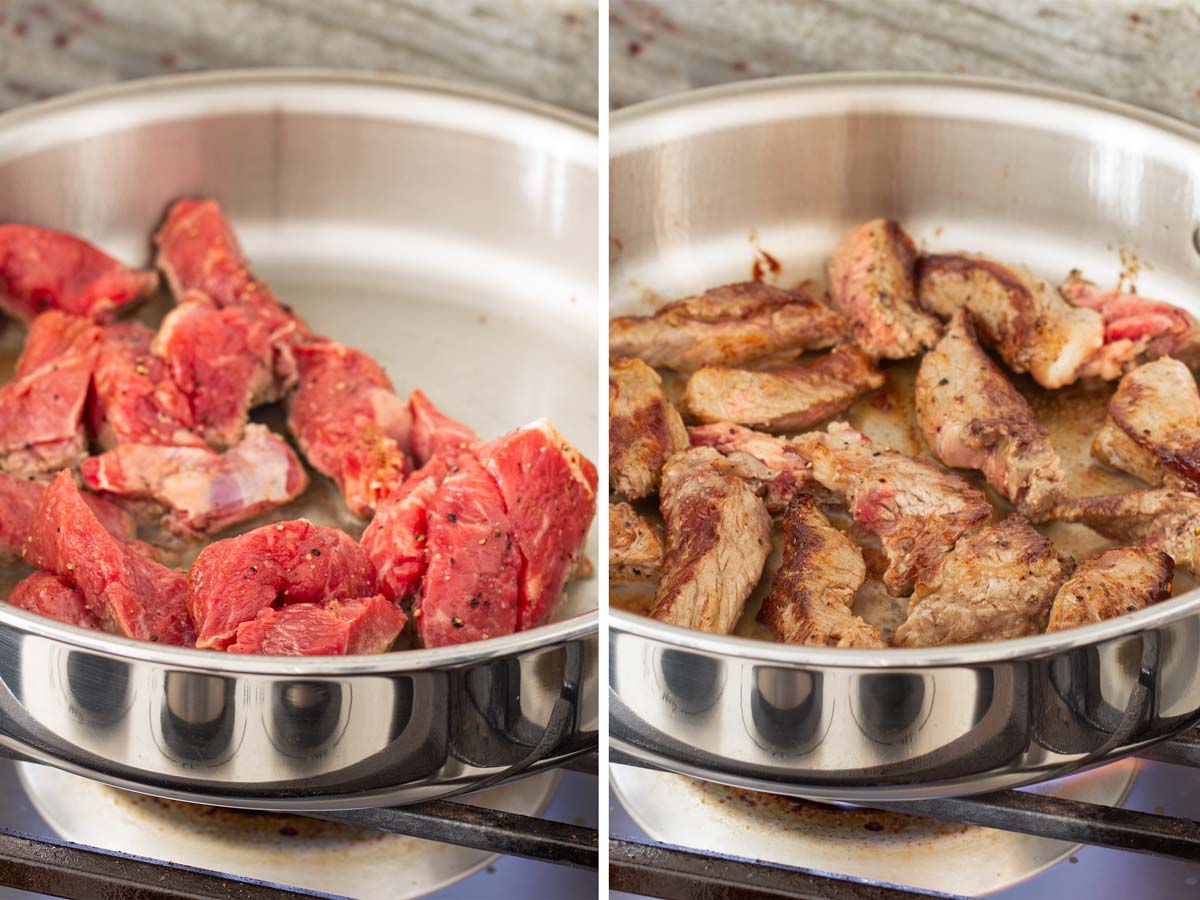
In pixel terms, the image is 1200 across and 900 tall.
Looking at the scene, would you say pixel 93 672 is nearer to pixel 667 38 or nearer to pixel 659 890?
pixel 659 890

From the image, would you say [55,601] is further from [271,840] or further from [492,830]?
[492,830]

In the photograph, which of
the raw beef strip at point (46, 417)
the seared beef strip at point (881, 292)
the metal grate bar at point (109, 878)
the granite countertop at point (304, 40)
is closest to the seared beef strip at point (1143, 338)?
the seared beef strip at point (881, 292)

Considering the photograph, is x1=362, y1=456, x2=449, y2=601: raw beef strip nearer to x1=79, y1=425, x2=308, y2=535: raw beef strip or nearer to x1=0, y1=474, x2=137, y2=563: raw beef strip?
x1=79, y1=425, x2=308, y2=535: raw beef strip

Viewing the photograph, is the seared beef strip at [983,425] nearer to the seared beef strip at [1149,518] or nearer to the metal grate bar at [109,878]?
the seared beef strip at [1149,518]

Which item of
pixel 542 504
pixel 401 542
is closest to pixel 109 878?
pixel 401 542

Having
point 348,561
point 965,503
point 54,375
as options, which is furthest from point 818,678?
point 54,375

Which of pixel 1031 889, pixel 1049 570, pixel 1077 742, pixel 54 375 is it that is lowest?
pixel 1031 889
